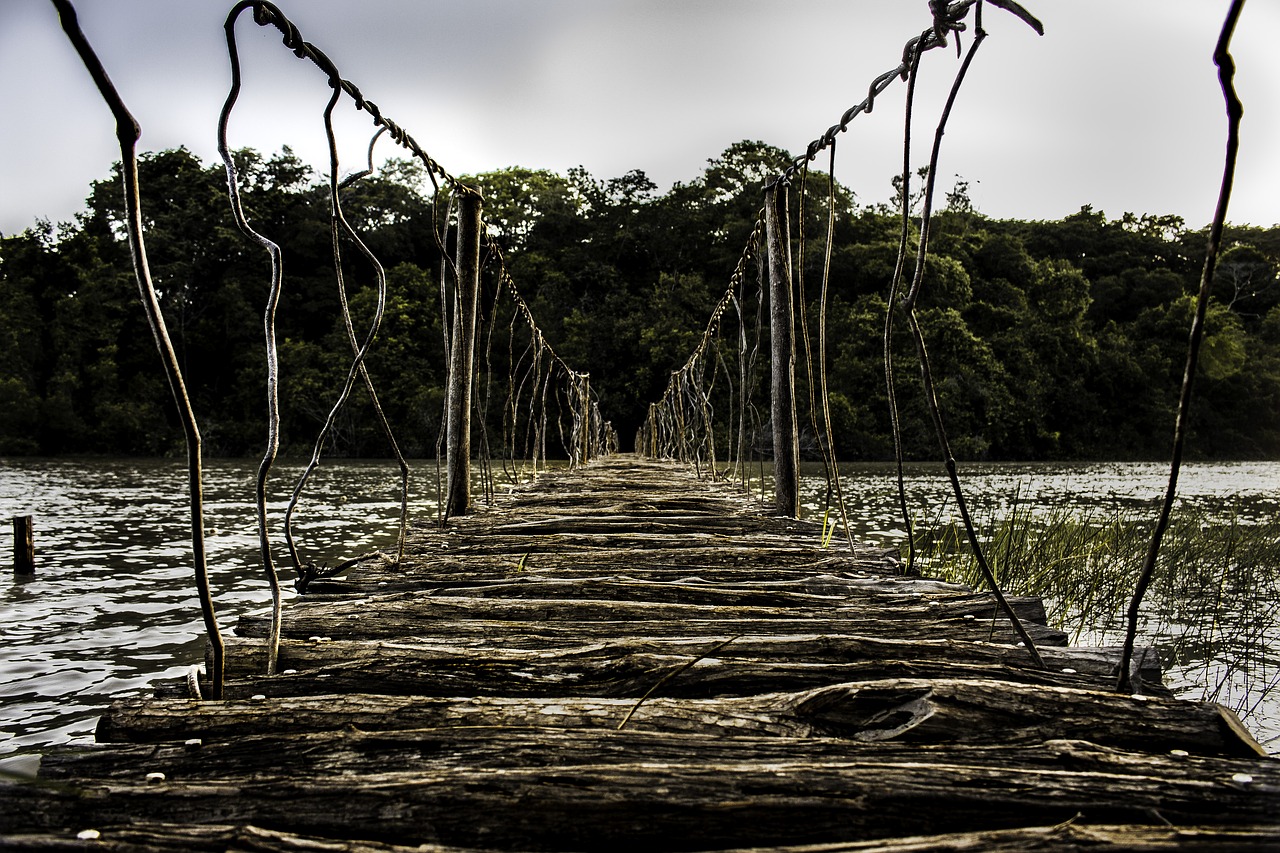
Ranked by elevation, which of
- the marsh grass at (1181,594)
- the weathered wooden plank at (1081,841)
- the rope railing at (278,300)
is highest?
the rope railing at (278,300)

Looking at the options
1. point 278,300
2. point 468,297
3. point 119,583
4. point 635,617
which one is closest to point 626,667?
point 635,617

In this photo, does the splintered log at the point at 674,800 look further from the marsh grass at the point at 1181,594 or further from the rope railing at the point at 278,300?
the marsh grass at the point at 1181,594

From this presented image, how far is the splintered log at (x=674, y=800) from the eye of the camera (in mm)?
1003

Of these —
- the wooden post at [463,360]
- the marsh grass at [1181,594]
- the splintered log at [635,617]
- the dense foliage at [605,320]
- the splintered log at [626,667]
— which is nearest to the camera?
the splintered log at [626,667]

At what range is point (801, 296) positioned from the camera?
12.5 ft

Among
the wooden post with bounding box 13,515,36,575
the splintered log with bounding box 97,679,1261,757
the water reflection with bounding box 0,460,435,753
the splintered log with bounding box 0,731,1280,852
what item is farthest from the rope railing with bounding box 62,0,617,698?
the wooden post with bounding box 13,515,36,575

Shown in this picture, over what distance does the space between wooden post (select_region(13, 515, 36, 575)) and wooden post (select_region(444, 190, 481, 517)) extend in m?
3.11

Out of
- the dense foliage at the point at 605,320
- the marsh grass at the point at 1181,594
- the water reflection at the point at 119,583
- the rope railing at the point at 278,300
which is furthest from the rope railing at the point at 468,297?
the dense foliage at the point at 605,320

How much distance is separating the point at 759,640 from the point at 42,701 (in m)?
2.65

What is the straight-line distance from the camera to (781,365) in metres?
4.12

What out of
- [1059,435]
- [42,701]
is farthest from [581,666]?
[1059,435]

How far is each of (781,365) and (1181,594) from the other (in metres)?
2.82

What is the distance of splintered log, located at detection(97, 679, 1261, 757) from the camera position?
1.24 m

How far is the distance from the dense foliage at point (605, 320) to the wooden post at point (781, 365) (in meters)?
19.6
